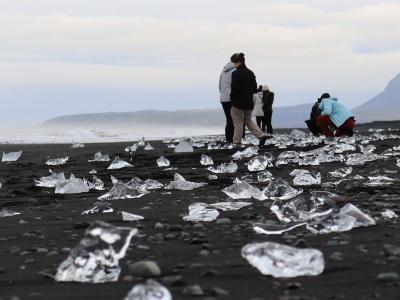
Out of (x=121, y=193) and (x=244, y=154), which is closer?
(x=121, y=193)

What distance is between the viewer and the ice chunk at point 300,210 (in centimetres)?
346

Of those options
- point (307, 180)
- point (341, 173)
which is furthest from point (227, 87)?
point (307, 180)

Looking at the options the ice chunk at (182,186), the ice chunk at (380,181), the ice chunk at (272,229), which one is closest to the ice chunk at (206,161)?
the ice chunk at (182,186)

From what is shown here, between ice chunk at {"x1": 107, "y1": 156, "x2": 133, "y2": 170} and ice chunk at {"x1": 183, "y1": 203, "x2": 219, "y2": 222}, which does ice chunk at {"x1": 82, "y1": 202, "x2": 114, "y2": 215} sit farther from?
ice chunk at {"x1": 107, "y1": 156, "x2": 133, "y2": 170}

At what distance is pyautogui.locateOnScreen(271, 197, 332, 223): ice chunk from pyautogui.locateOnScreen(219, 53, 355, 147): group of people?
22.6 ft

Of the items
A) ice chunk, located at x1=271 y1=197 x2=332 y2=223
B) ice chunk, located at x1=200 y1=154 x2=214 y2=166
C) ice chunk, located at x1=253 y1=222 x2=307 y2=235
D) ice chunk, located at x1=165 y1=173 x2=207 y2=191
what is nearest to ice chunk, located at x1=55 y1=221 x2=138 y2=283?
ice chunk, located at x1=253 y1=222 x2=307 y2=235

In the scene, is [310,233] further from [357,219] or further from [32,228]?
[32,228]

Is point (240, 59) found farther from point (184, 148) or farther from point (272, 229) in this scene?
point (272, 229)

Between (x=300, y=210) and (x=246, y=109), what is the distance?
7.52 meters

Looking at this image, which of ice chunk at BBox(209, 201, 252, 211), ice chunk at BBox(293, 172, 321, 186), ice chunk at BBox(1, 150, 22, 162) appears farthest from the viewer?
ice chunk at BBox(1, 150, 22, 162)

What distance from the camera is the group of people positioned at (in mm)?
10789

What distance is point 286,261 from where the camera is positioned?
230 cm

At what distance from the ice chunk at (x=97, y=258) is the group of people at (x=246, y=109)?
8.16m

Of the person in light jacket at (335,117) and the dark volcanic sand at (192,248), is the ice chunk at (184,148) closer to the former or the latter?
the person in light jacket at (335,117)
